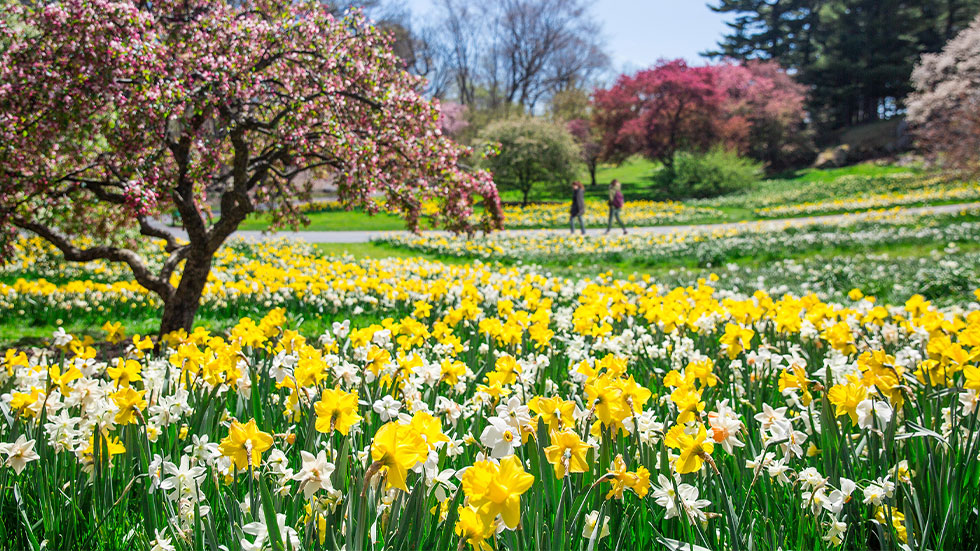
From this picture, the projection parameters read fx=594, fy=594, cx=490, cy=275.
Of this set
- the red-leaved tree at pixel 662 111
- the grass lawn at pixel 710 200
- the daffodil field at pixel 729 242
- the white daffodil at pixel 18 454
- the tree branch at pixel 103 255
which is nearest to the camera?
the white daffodil at pixel 18 454

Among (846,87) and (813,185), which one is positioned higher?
(846,87)

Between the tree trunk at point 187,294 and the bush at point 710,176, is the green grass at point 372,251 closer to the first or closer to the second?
the tree trunk at point 187,294

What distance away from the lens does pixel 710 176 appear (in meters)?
26.8

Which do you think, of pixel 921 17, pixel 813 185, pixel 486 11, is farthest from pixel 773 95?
pixel 486 11

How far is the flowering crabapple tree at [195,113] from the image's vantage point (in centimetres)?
317

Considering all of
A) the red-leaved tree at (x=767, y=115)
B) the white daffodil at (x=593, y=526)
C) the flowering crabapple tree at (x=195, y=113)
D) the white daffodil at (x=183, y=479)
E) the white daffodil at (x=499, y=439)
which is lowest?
the white daffodil at (x=593, y=526)

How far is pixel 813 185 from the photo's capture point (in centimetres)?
2530

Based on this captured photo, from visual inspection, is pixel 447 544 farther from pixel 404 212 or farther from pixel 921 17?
pixel 921 17

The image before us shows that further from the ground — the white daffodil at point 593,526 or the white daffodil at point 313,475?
the white daffodil at point 313,475

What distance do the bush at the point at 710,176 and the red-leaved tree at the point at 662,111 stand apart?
281 cm

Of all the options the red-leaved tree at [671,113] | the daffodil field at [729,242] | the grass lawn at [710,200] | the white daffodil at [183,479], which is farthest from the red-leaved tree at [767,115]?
the white daffodil at [183,479]

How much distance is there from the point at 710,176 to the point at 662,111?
17.5 feet

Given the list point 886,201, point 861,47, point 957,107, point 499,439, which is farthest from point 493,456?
point 861,47

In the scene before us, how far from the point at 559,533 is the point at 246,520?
803 millimetres
